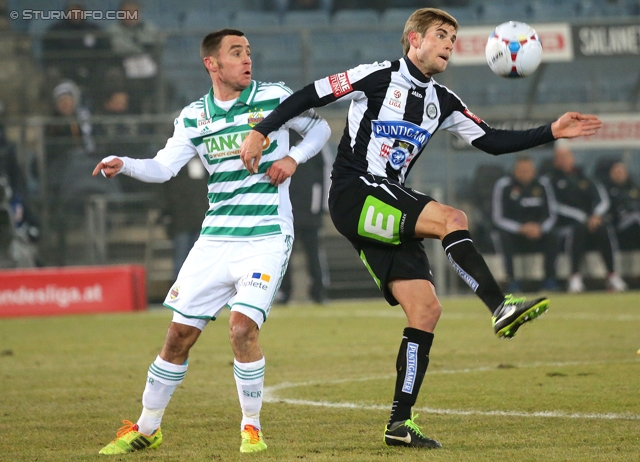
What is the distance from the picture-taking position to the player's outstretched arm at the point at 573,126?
534 centimetres

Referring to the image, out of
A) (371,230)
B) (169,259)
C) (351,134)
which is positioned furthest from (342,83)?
(169,259)

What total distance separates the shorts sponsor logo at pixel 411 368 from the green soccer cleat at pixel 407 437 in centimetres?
17

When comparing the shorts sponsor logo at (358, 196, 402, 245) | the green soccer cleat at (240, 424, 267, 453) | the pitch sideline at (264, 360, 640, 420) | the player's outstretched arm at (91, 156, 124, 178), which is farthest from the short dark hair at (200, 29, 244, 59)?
the pitch sideline at (264, 360, 640, 420)

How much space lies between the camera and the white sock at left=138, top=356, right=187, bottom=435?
5168 millimetres

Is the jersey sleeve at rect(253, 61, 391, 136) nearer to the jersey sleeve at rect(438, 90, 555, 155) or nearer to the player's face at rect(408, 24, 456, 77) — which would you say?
the player's face at rect(408, 24, 456, 77)

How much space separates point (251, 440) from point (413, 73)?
2.13 meters

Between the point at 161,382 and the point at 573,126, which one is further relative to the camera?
the point at 573,126

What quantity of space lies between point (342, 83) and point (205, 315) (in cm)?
143

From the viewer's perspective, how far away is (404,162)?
5.50m

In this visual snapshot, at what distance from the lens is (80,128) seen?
15.3 m

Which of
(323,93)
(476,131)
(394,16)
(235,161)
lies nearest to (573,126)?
(476,131)

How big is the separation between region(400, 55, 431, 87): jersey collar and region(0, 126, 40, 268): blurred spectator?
10.6 metres

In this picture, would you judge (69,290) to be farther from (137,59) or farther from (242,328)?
(242,328)

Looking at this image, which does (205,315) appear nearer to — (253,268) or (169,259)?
(253,268)
